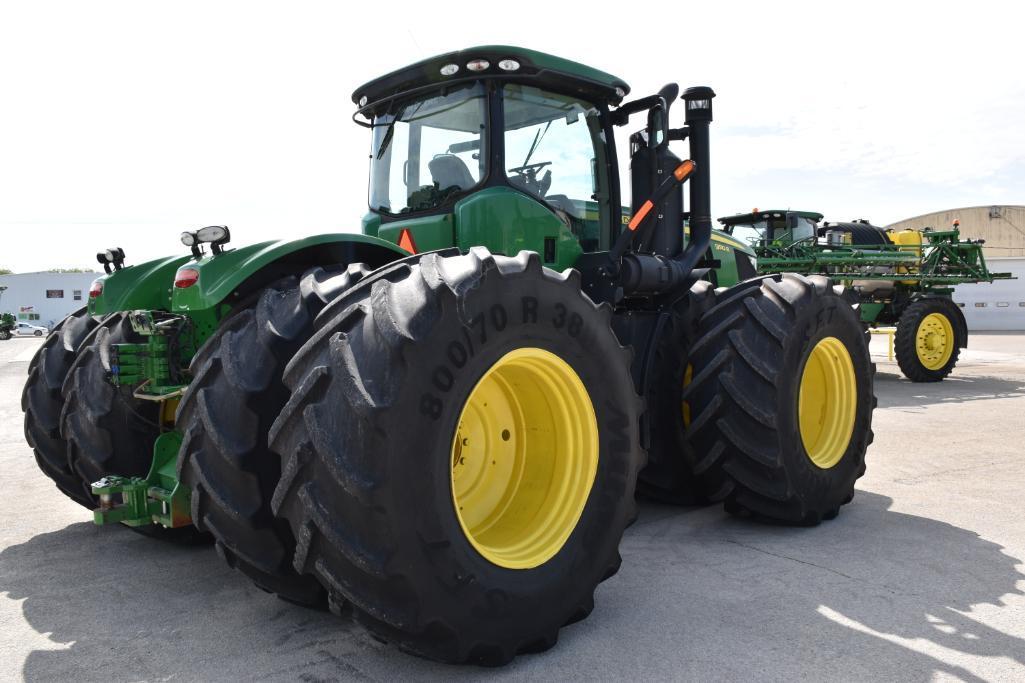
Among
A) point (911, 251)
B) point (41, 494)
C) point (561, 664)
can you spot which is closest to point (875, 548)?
point (561, 664)

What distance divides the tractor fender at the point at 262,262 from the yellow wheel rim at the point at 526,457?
0.83m

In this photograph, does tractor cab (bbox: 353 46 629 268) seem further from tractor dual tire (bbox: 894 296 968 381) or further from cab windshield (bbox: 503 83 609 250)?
tractor dual tire (bbox: 894 296 968 381)

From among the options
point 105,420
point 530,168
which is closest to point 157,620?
point 105,420

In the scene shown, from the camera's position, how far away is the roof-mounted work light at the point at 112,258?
4582 millimetres

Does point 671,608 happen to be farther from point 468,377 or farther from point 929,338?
point 929,338

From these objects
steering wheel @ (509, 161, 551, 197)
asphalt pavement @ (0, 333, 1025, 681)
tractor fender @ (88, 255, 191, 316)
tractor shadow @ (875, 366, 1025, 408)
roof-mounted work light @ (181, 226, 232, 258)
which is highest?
steering wheel @ (509, 161, 551, 197)

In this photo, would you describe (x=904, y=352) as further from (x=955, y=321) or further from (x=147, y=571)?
(x=147, y=571)

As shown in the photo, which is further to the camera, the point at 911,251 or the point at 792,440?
→ the point at 911,251

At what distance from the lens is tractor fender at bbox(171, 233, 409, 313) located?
128 inches

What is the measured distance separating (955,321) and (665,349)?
11364mm

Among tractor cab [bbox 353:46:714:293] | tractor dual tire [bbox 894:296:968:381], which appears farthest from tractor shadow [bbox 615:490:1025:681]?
tractor dual tire [bbox 894:296:968:381]

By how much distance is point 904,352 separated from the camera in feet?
45.8

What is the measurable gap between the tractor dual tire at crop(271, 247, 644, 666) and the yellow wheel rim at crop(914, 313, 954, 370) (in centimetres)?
1238

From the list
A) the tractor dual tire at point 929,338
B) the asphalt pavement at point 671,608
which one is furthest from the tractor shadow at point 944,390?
the asphalt pavement at point 671,608
